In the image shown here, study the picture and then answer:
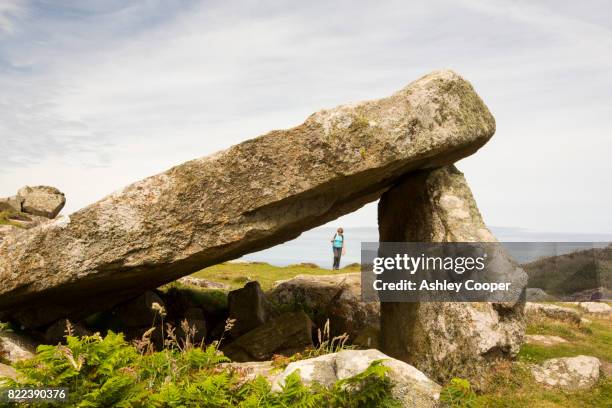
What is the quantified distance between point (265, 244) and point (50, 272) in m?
6.20

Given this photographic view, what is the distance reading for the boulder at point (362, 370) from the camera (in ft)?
29.7

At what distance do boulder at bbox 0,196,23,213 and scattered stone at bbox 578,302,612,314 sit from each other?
110ft

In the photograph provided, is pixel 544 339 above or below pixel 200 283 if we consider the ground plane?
below

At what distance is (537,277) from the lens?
2897cm

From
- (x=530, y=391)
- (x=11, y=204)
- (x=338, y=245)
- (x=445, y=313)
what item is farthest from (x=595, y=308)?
(x=11, y=204)

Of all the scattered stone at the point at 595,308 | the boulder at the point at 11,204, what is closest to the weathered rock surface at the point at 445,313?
the scattered stone at the point at 595,308

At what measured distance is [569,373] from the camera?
41.8ft

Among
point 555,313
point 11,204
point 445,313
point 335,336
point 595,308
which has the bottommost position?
point 595,308

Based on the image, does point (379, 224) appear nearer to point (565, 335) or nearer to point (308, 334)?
point (308, 334)

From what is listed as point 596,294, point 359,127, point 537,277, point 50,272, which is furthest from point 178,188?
point 596,294

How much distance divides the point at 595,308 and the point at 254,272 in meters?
16.9

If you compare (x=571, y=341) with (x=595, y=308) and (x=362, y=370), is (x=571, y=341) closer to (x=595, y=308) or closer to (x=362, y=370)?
(x=595, y=308)

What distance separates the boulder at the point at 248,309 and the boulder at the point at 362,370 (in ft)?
28.1

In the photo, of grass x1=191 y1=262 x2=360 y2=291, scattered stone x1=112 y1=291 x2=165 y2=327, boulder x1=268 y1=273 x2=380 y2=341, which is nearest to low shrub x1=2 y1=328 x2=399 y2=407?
boulder x1=268 y1=273 x2=380 y2=341
